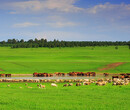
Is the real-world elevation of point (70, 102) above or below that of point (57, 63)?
above

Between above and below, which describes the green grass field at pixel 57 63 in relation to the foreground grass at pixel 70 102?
below

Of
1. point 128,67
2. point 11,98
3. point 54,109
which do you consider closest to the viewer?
point 54,109

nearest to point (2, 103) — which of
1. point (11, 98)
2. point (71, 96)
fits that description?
→ point (11, 98)

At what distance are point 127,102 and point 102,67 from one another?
38514 millimetres

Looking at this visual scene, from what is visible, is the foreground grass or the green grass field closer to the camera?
the foreground grass

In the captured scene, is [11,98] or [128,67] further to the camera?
[128,67]

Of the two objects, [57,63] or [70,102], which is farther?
[57,63]

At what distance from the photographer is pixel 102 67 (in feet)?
178

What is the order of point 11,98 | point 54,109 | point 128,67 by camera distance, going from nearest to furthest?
point 54,109 < point 11,98 < point 128,67

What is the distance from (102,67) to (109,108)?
40.1 metres

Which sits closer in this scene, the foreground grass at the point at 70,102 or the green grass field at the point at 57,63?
the foreground grass at the point at 70,102

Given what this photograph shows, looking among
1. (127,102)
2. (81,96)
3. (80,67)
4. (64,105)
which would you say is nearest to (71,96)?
(81,96)

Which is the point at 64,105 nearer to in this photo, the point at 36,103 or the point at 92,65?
the point at 36,103

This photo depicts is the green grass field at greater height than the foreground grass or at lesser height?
lesser
